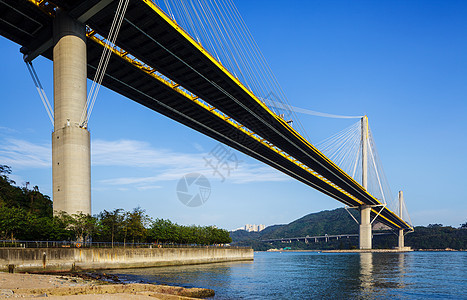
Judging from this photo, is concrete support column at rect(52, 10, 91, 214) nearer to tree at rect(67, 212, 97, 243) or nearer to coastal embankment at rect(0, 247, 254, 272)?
tree at rect(67, 212, 97, 243)

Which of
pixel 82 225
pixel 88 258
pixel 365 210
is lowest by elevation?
Result: pixel 365 210

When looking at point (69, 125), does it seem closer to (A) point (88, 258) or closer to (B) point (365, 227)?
(A) point (88, 258)

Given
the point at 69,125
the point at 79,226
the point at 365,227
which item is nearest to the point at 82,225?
the point at 79,226

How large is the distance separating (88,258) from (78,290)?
1779 cm

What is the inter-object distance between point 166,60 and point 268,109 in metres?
17.3

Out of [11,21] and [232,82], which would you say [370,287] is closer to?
[232,82]

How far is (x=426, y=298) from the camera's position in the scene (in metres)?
26.5

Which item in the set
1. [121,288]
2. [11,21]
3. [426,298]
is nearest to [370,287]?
[426,298]

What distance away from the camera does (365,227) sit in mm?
120188

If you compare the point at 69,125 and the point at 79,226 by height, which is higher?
the point at 69,125

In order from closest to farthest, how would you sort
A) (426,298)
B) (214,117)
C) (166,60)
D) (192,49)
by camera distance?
(426,298), (192,49), (166,60), (214,117)

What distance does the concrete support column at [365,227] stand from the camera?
387 feet

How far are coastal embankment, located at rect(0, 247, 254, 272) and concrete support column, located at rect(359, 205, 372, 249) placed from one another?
246 feet

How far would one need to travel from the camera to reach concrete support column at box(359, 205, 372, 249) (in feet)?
387
